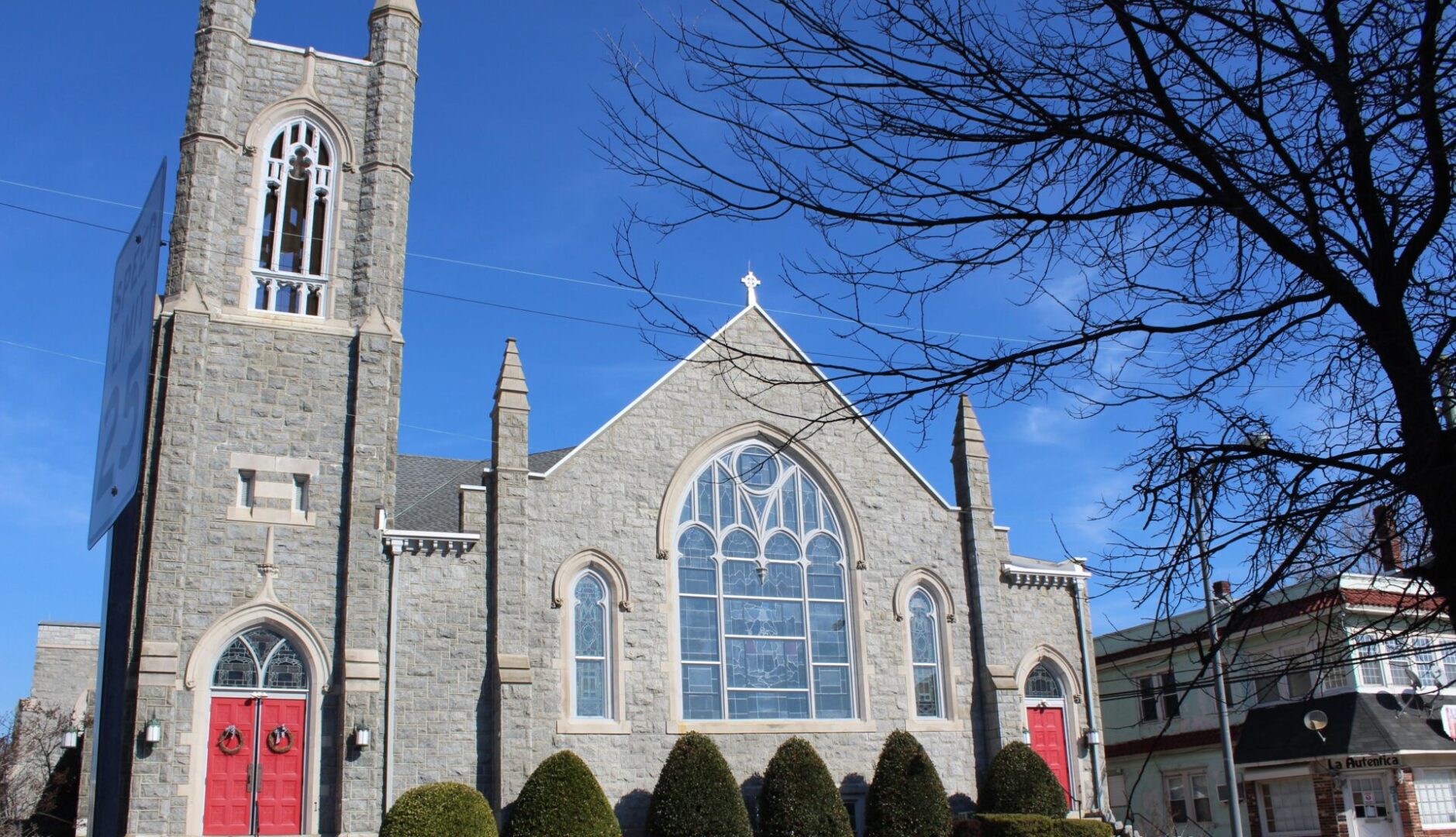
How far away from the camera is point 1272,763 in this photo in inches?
1190

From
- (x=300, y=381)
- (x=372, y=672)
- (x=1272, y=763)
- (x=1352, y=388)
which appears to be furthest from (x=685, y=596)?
(x=1352, y=388)

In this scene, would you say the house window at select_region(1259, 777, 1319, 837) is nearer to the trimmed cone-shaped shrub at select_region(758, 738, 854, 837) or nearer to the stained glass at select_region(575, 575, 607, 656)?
the trimmed cone-shaped shrub at select_region(758, 738, 854, 837)

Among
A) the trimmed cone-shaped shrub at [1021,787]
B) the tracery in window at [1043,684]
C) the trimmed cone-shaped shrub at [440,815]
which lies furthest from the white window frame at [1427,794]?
the trimmed cone-shaped shrub at [440,815]

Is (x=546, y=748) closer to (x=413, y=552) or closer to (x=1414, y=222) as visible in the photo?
(x=413, y=552)

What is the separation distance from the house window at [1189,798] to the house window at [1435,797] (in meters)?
5.59

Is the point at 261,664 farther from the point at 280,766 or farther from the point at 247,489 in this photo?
the point at 247,489

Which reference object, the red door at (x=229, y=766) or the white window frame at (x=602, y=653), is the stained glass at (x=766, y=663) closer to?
the white window frame at (x=602, y=653)

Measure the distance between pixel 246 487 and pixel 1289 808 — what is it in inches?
923

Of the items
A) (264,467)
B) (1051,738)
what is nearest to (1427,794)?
(1051,738)

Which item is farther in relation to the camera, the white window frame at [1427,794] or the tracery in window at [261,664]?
the white window frame at [1427,794]

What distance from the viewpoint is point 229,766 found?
20609 mm

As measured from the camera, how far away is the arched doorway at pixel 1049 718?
A: 26.8m

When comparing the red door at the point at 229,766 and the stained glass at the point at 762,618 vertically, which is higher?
the stained glass at the point at 762,618

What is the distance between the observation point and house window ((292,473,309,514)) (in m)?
22.2
